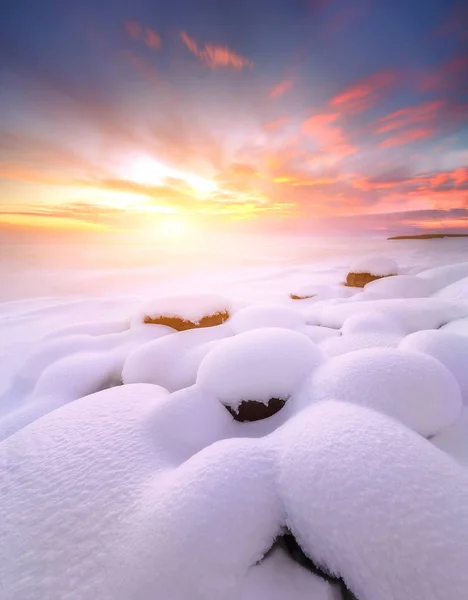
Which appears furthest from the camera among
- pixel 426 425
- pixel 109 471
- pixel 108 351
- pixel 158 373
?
pixel 108 351

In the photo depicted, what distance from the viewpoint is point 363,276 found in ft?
30.5

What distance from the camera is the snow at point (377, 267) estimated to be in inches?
356

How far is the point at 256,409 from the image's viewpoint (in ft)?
8.90

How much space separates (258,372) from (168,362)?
1653 mm

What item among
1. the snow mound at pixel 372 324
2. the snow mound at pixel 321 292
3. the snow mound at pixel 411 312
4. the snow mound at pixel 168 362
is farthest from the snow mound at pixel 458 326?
the snow mound at pixel 321 292

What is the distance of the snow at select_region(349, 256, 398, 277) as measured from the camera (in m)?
9.05

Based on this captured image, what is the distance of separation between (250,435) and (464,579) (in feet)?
5.08

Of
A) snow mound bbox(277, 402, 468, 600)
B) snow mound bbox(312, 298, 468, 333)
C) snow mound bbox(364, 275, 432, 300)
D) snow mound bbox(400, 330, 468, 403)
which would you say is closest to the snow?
snow mound bbox(364, 275, 432, 300)

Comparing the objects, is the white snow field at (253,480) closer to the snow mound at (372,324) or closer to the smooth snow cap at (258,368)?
the smooth snow cap at (258,368)

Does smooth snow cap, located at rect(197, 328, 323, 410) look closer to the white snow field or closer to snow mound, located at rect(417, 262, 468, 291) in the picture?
the white snow field

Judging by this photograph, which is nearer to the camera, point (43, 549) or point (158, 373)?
point (43, 549)

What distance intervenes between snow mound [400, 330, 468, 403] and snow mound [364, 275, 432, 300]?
3.65m

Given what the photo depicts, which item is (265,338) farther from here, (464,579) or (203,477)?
(464,579)

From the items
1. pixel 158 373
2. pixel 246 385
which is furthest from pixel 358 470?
pixel 158 373
